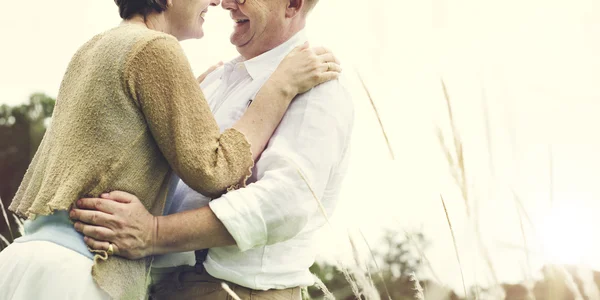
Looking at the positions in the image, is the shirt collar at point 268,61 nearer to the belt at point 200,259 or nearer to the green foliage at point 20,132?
the belt at point 200,259

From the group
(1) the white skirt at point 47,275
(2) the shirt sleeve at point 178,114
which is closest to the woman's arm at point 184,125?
(2) the shirt sleeve at point 178,114

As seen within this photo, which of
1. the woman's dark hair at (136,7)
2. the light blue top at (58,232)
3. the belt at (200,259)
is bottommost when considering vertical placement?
the belt at (200,259)

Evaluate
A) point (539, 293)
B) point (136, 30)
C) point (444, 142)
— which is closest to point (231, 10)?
point (136, 30)

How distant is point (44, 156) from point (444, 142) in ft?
4.36

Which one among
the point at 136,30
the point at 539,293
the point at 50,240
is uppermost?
the point at 136,30

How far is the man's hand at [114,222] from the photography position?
2.12 m

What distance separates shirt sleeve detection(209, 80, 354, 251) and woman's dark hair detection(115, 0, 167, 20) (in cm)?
59

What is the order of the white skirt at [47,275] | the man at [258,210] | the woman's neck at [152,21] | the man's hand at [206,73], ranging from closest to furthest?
the white skirt at [47,275]
the man at [258,210]
the woman's neck at [152,21]
the man's hand at [206,73]

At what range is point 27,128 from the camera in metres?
16.1

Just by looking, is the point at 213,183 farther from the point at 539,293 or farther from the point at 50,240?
the point at 539,293

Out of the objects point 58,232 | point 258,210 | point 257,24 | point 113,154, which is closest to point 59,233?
point 58,232

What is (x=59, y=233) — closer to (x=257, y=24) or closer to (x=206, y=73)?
(x=257, y=24)

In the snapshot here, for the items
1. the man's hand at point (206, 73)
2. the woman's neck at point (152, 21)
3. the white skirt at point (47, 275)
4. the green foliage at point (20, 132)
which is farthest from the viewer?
the green foliage at point (20, 132)

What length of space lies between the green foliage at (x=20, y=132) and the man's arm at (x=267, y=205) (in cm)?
1457
